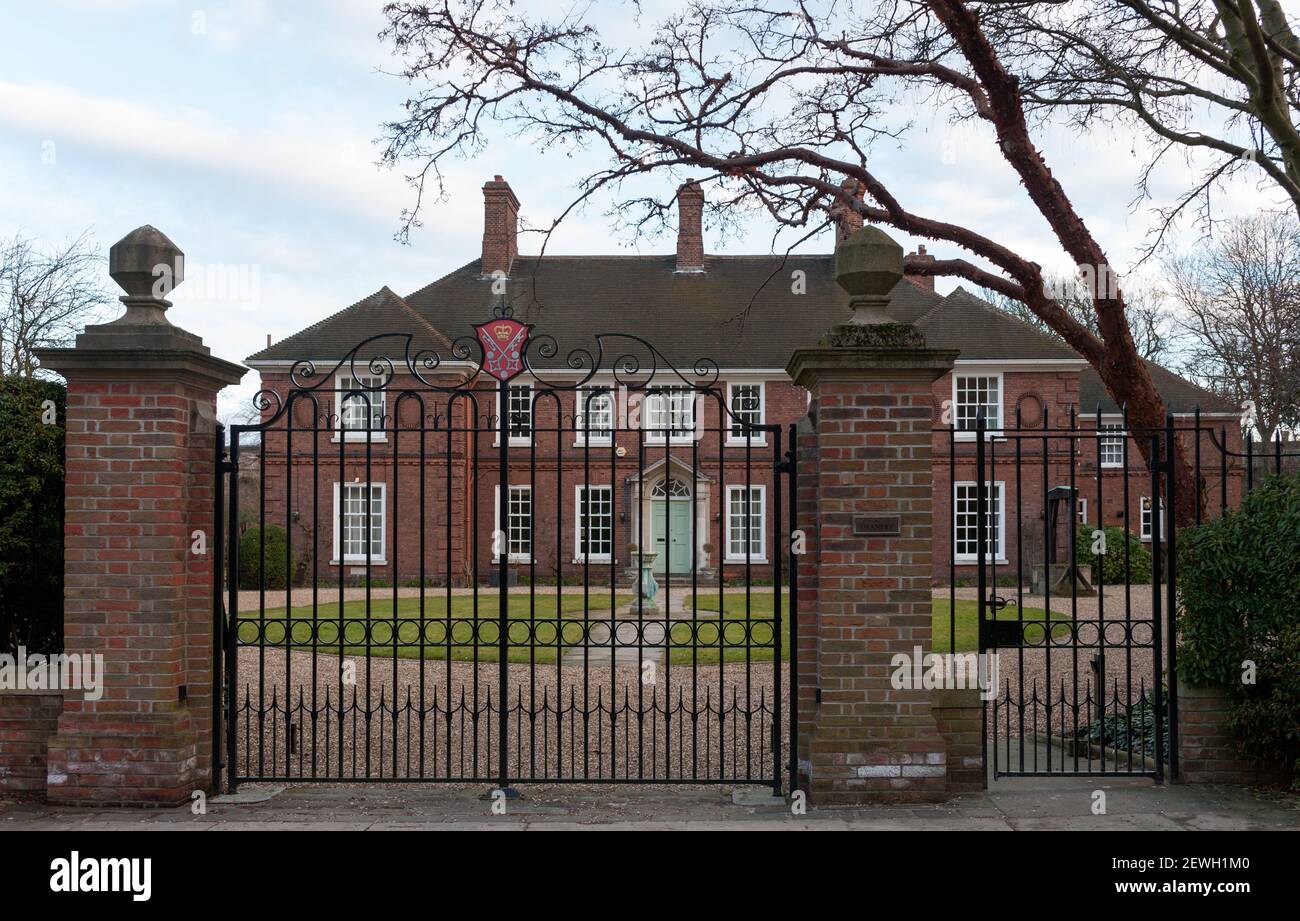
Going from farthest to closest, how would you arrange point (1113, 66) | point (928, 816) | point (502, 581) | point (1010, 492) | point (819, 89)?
point (1010, 492) < point (819, 89) < point (1113, 66) < point (502, 581) < point (928, 816)

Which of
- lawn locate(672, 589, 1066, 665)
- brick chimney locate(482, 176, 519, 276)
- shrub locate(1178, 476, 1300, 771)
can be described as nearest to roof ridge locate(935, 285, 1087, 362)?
lawn locate(672, 589, 1066, 665)

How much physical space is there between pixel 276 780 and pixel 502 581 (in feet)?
6.10

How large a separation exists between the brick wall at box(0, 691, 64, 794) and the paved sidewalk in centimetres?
14

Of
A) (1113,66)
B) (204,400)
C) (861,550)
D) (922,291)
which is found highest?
(922,291)

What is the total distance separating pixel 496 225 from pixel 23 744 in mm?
23972

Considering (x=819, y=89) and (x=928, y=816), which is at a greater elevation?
(x=819, y=89)

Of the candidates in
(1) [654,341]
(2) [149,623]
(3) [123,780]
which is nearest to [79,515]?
(2) [149,623]

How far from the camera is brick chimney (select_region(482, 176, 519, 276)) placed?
28.5 m

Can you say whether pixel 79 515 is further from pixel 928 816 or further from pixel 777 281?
pixel 777 281

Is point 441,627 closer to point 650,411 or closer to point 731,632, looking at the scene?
point 731,632

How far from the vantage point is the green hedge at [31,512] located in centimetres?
644

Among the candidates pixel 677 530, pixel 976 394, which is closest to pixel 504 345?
pixel 677 530

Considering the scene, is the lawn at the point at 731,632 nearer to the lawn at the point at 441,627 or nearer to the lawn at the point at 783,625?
the lawn at the point at 783,625

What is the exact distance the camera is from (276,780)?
6402 mm
